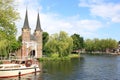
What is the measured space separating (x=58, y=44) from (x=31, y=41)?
10982 millimetres

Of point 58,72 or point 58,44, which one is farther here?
point 58,44

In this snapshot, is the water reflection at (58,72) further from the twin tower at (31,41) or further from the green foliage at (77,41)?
the green foliage at (77,41)

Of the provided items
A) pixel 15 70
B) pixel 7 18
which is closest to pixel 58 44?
pixel 15 70

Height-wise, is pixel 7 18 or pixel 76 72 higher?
pixel 7 18

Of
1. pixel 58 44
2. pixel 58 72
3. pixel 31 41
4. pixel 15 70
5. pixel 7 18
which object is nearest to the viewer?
pixel 7 18

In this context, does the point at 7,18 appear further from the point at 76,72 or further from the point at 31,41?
the point at 31,41

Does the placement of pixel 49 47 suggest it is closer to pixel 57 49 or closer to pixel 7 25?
pixel 57 49

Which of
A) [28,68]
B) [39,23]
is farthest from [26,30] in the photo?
[28,68]

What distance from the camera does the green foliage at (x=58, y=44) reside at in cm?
10900

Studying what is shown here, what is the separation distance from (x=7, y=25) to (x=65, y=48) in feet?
226

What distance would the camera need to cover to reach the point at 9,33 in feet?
142

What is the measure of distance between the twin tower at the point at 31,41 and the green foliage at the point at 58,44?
4443mm

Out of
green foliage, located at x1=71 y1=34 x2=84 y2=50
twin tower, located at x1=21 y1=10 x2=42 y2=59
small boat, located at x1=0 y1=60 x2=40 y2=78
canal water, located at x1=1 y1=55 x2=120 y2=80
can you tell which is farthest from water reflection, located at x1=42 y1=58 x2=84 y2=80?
green foliage, located at x1=71 y1=34 x2=84 y2=50

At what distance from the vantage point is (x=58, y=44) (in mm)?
109000
